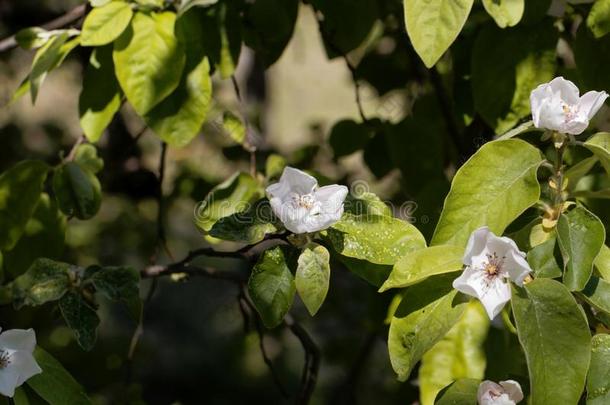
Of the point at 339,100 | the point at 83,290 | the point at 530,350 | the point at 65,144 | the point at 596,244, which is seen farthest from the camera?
the point at 339,100

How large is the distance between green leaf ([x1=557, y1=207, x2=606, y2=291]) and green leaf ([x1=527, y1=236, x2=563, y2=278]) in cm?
3

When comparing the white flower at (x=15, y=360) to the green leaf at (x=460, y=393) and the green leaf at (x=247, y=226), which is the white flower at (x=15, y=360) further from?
the green leaf at (x=460, y=393)

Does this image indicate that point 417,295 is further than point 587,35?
No

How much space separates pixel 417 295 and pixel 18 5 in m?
2.56

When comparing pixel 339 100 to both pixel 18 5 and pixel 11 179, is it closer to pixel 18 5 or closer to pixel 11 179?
pixel 18 5

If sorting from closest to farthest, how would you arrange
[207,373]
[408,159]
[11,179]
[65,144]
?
[11,179] → [408,159] → [65,144] → [207,373]

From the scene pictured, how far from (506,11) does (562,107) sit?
269 mm

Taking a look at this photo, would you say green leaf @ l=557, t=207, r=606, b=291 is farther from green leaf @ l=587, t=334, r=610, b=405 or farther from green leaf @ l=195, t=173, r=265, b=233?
green leaf @ l=195, t=173, r=265, b=233

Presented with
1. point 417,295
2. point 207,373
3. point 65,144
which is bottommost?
point 207,373

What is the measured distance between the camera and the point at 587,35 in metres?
1.59

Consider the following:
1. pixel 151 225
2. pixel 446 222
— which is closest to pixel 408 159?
pixel 446 222

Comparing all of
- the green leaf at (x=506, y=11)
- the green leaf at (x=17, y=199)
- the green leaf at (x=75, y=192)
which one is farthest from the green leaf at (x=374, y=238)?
the green leaf at (x=17, y=199)

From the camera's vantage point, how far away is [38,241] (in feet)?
5.88

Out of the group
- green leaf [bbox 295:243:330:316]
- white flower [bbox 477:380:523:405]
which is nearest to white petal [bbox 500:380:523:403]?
white flower [bbox 477:380:523:405]
